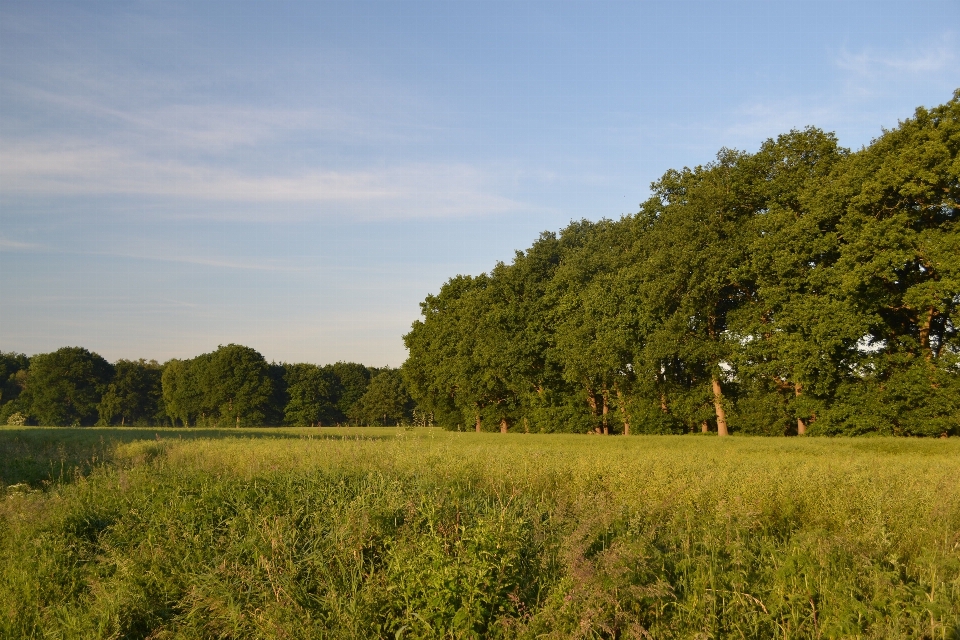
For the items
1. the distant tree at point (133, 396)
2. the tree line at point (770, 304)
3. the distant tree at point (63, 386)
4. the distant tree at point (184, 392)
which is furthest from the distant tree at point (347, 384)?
the tree line at point (770, 304)

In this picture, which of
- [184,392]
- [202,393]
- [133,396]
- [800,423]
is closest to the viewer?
[800,423]

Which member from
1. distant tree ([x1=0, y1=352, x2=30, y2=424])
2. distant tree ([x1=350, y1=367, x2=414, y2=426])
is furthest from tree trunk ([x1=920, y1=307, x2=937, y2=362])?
distant tree ([x1=0, y1=352, x2=30, y2=424])

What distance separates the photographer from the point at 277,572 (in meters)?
6.89

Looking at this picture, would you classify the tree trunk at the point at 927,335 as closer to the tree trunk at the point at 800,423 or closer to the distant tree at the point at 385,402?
the tree trunk at the point at 800,423

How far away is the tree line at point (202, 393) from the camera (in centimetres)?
9494

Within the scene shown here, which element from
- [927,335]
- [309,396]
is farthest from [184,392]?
[927,335]

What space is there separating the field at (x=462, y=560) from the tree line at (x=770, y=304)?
72.5 feet

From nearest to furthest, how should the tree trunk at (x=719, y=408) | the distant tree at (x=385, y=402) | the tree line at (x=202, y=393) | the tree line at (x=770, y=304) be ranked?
1. the tree line at (x=770, y=304)
2. the tree trunk at (x=719, y=408)
3. the tree line at (x=202, y=393)
4. the distant tree at (x=385, y=402)

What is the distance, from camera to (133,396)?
101812 millimetres

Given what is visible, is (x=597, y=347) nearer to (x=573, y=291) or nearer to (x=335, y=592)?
(x=573, y=291)

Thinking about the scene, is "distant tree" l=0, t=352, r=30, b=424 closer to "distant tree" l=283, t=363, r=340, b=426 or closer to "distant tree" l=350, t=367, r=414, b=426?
"distant tree" l=283, t=363, r=340, b=426

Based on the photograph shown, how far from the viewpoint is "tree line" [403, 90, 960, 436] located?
29297 millimetres

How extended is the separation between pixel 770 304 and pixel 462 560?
31307 mm

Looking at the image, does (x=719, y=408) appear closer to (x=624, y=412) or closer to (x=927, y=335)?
(x=624, y=412)
